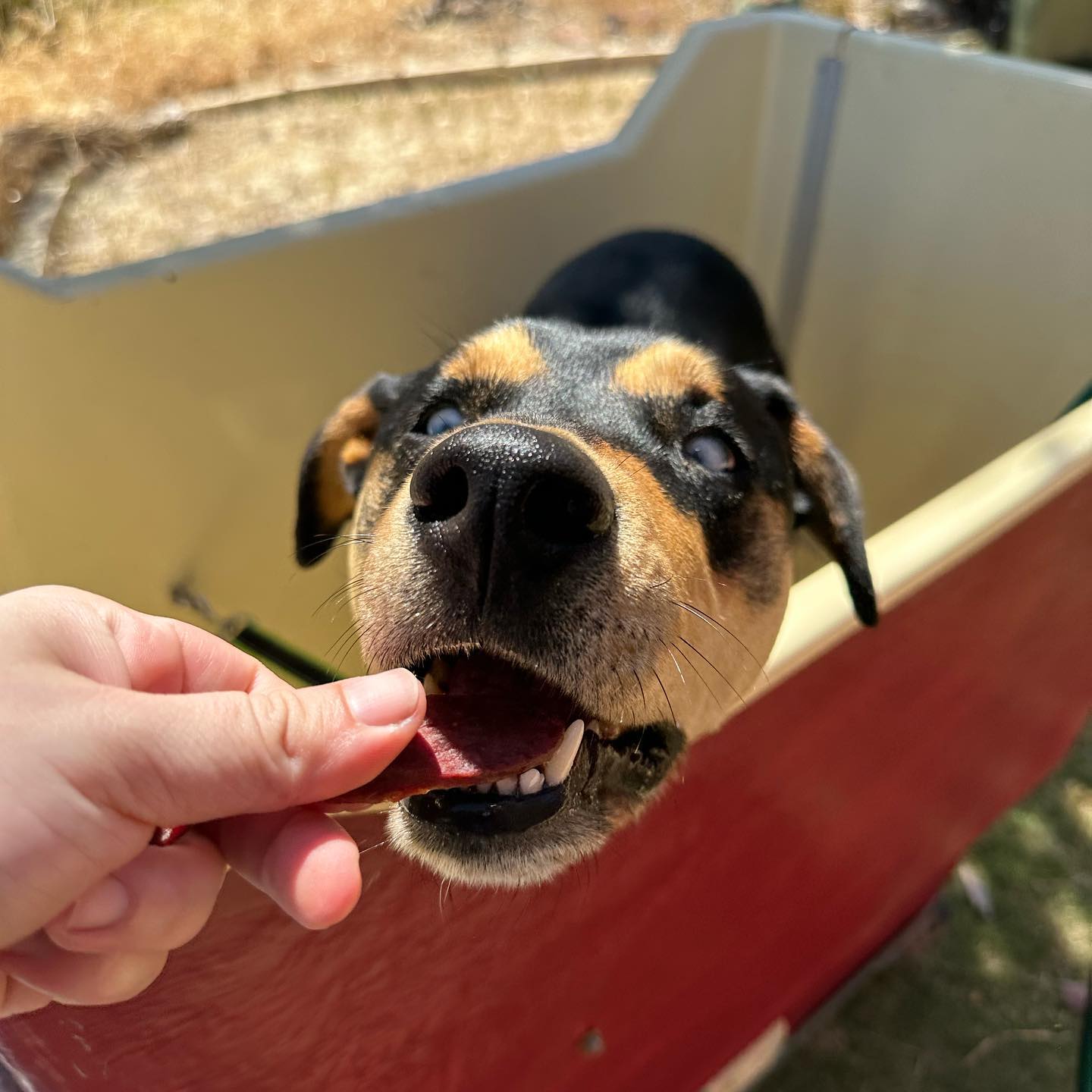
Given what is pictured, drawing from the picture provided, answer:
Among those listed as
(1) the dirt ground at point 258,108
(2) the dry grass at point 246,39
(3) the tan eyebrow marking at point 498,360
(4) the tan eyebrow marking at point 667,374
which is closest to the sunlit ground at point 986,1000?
(4) the tan eyebrow marking at point 667,374

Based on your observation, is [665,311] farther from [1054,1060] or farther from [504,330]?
[1054,1060]

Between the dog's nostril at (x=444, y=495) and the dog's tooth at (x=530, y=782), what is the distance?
Result: 387 millimetres

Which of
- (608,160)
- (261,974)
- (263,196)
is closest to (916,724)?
(261,974)

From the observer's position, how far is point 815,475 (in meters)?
2.06

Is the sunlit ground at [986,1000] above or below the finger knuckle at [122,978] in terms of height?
below

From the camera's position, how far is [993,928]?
2584 millimetres

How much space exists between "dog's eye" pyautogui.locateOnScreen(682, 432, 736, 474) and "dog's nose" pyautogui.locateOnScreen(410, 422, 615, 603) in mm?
579

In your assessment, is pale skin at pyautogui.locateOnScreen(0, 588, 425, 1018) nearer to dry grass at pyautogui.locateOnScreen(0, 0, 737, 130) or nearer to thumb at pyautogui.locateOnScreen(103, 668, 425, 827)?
thumb at pyautogui.locateOnScreen(103, 668, 425, 827)

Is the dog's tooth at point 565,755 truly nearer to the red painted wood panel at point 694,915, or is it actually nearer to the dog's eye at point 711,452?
the red painted wood panel at point 694,915

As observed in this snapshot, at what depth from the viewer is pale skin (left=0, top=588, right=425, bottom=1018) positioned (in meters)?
0.75

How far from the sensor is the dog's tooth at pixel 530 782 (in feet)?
4.20

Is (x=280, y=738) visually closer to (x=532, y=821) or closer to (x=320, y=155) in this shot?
(x=532, y=821)

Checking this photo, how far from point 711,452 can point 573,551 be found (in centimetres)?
A: 68

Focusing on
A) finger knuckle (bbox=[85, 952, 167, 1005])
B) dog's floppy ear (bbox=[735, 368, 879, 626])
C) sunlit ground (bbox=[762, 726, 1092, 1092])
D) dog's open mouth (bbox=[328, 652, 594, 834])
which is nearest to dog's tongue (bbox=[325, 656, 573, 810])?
dog's open mouth (bbox=[328, 652, 594, 834])
